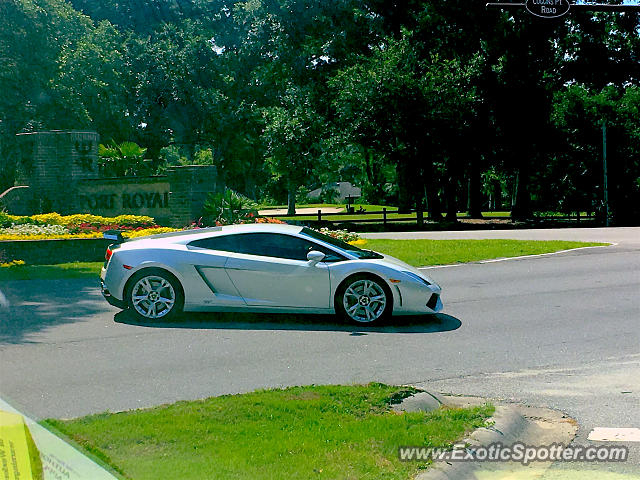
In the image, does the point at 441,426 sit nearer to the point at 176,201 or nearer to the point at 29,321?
the point at 29,321

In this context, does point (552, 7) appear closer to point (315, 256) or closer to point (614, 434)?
point (315, 256)

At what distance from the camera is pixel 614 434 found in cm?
601

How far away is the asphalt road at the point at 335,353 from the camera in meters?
7.33

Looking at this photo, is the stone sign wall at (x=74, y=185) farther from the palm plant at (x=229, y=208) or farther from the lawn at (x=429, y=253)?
the lawn at (x=429, y=253)

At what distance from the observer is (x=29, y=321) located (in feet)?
37.6

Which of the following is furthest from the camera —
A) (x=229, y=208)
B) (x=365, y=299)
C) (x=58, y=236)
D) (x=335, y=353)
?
(x=229, y=208)

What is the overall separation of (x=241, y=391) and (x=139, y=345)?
9.15ft

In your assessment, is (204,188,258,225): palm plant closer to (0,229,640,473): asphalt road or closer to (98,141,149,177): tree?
(98,141,149,177): tree

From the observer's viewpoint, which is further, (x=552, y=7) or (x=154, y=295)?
(x=552, y=7)

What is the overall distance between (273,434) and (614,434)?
246 cm

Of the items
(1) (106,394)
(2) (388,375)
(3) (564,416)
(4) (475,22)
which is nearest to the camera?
(3) (564,416)

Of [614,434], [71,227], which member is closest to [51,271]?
[71,227]

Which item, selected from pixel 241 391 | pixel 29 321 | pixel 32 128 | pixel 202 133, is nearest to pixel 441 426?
pixel 241 391

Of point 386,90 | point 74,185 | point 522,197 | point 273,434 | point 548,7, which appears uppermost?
point 386,90
